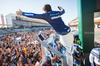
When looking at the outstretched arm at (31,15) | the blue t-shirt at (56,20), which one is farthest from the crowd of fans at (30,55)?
the outstretched arm at (31,15)

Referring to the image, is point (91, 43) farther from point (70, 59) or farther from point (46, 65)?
point (46, 65)

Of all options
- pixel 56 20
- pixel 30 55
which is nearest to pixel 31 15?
pixel 56 20

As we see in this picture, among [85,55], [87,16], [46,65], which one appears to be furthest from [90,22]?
[46,65]

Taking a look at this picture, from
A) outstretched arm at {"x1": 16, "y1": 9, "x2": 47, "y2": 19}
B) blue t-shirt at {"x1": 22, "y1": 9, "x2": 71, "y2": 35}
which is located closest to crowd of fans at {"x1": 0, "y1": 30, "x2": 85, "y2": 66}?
blue t-shirt at {"x1": 22, "y1": 9, "x2": 71, "y2": 35}

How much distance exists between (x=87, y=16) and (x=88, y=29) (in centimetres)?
56

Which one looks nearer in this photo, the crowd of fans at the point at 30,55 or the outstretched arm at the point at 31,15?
the outstretched arm at the point at 31,15

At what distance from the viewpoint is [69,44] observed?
1.82m

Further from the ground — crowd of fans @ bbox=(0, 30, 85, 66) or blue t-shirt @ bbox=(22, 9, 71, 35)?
blue t-shirt @ bbox=(22, 9, 71, 35)

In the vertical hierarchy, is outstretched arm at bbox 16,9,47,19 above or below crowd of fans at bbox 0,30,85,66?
above

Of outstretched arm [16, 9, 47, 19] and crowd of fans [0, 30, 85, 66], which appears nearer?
outstretched arm [16, 9, 47, 19]

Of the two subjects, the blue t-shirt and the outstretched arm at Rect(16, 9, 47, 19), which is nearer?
the outstretched arm at Rect(16, 9, 47, 19)

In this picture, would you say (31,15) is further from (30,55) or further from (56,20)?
(30,55)

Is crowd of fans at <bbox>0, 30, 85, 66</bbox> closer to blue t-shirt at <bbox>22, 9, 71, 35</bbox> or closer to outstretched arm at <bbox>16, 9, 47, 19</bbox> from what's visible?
blue t-shirt at <bbox>22, 9, 71, 35</bbox>

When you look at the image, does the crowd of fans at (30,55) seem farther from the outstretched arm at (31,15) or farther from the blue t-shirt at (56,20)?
the outstretched arm at (31,15)
